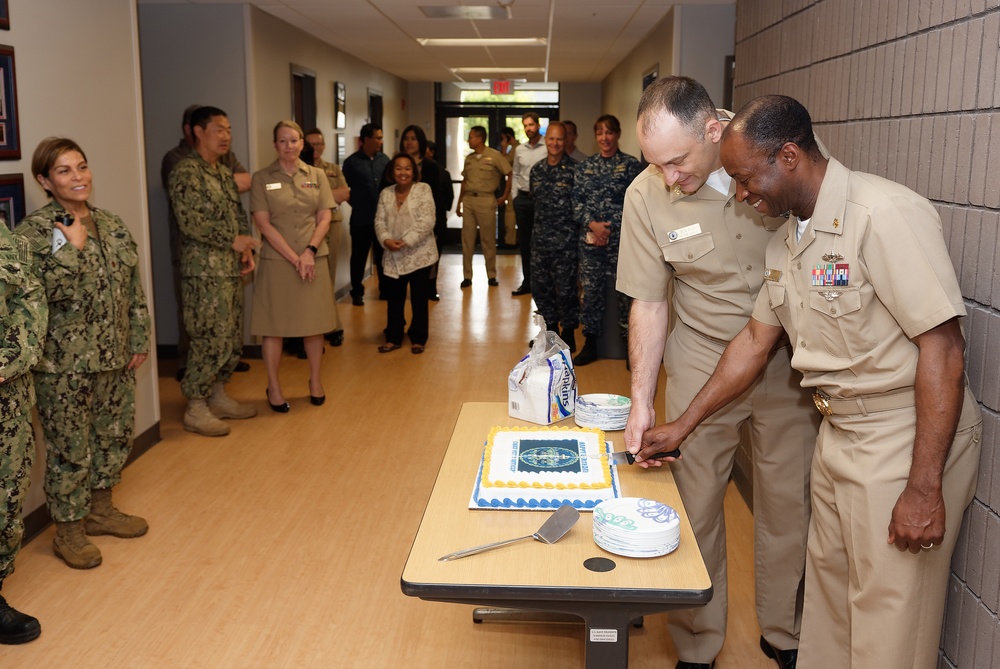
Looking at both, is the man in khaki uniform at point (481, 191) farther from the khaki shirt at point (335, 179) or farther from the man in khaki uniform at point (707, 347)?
the man in khaki uniform at point (707, 347)

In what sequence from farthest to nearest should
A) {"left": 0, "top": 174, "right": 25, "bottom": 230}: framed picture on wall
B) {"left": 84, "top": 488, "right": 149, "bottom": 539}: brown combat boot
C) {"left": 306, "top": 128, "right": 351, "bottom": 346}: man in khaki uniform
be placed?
{"left": 306, "top": 128, "right": 351, "bottom": 346}: man in khaki uniform → {"left": 84, "top": 488, "right": 149, "bottom": 539}: brown combat boot → {"left": 0, "top": 174, "right": 25, "bottom": 230}: framed picture on wall

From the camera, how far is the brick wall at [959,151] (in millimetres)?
2018

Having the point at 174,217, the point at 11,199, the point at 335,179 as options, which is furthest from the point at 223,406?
the point at 335,179

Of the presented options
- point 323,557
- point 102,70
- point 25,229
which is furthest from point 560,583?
point 102,70

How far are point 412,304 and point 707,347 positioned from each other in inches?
183

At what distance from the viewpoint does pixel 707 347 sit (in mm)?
2672

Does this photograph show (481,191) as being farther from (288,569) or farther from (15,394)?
(15,394)

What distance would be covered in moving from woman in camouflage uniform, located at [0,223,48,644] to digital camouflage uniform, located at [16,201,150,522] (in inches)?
12.2

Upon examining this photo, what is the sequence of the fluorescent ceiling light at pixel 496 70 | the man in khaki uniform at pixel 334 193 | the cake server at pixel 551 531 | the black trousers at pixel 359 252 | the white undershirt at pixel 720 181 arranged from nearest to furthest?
1. the cake server at pixel 551 531
2. the white undershirt at pixel 720 181
3. the man in khaki uniform at pixel 334 193
4. the black trousers at pixel 359 252
5. the fluorescent ceiling light at pixel 496 70

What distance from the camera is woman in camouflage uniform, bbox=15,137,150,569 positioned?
343 cm

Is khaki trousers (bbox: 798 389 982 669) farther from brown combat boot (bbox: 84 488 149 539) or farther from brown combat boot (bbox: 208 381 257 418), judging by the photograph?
brown combat boot (bbox: 208 381 257 418)

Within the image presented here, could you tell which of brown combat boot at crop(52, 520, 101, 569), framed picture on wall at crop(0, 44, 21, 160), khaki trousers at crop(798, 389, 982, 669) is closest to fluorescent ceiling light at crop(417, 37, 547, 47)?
framed picture on wall at crop(0, 44, 21, 160)

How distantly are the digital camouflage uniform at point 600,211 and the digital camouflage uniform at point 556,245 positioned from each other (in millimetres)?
299

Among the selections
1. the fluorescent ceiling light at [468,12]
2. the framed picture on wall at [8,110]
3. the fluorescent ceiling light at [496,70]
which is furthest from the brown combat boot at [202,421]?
the fluorescent ceiling light at [496,70]
